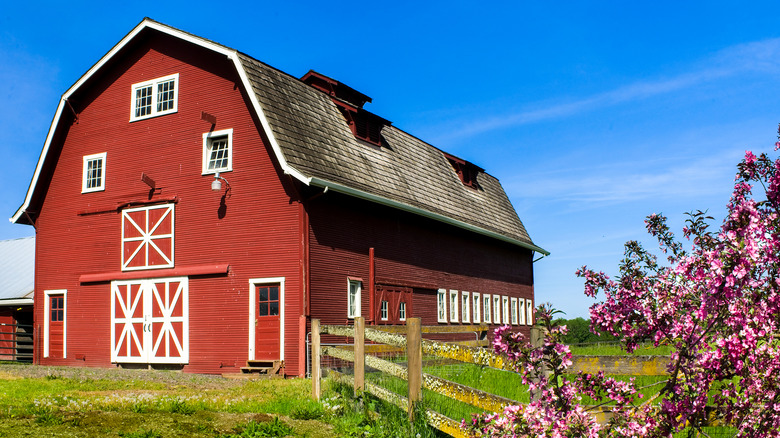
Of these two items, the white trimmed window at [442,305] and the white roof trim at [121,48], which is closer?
the white roof trim at [121,48]

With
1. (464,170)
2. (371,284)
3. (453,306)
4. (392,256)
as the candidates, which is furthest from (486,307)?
(371,284)

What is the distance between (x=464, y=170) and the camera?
98.9 ft

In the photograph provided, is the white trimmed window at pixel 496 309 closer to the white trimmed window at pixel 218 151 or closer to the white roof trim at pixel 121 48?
the white trimmed window at pixel 218 151

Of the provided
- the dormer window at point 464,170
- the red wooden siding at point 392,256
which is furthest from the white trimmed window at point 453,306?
the dormer window at point 464,170

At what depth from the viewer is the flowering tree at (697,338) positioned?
15.2 ft

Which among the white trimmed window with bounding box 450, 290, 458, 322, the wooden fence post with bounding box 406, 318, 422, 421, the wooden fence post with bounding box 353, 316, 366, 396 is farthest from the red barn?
the wooden fence post with bounding box 406, 318, 422, 421

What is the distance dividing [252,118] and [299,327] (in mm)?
5441

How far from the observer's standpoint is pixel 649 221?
6965 mm

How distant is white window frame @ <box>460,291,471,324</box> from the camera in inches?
1008

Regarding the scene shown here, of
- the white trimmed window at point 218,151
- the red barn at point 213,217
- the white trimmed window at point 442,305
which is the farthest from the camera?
the white trimmed window at point 442,305

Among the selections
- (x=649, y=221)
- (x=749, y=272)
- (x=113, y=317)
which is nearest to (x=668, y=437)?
(x=749, y=272)

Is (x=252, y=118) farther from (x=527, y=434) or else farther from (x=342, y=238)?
(x=527, y=434)

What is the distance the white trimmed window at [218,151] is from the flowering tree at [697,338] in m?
14.6

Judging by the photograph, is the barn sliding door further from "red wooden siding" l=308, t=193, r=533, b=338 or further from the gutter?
the gutter
